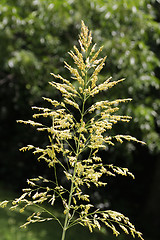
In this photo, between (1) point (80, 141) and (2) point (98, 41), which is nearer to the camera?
(1) point (80, 141)

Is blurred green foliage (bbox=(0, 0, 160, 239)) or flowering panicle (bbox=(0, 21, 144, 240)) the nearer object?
flowering panicle (bbox=(0, 21, 144, 240))

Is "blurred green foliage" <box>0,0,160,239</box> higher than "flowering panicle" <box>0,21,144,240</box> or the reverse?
higher

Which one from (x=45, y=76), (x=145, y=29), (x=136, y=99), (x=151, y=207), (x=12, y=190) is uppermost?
(x=145, y=29)

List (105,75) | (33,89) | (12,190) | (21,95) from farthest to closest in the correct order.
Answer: (12,190)
(21,95)
(33,89)
(105,75)

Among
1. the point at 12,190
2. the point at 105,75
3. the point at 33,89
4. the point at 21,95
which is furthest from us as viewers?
the point at 12,190

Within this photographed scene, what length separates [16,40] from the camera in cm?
661

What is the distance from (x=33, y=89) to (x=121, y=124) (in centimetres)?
168

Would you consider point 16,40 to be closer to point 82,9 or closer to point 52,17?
point 52,17

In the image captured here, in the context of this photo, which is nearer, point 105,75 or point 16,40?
point 105,75

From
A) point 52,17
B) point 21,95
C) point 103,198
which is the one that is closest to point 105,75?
point 52,17

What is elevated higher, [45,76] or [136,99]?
[45,76]

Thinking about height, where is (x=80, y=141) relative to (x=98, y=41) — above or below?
below

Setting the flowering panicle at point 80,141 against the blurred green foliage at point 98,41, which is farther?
the blurred green foliage at point 98,41

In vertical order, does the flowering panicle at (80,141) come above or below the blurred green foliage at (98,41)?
below
